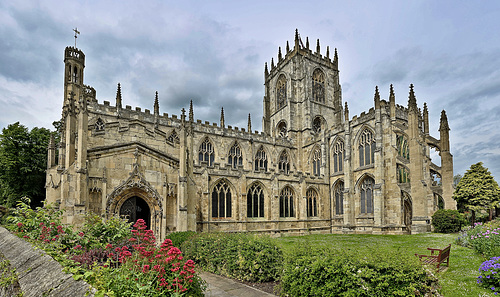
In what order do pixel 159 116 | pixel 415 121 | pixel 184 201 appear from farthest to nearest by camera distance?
pixel 159 116 < pixel 415 121 < pixel 184 201

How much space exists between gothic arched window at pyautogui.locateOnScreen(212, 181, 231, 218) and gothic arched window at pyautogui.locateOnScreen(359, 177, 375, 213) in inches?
563

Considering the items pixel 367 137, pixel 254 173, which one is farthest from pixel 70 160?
pixel 367 137

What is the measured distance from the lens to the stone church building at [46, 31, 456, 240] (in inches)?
524

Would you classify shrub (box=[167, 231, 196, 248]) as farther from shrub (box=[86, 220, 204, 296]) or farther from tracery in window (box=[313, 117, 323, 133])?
tracery in window (box=[313, 117, 323, 133])

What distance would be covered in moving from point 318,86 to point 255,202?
24.0 m

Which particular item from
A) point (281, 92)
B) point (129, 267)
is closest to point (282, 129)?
point (281, 92)

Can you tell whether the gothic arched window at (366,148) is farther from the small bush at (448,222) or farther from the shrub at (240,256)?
the shrub at (240,256)

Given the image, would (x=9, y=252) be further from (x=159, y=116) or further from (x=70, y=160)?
(x=159, y=116)

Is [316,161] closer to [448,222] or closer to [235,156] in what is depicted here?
[235,156]

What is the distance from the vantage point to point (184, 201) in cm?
1479

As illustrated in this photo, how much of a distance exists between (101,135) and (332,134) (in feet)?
90.5

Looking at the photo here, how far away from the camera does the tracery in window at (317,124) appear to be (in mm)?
42350

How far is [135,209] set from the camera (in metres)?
14.0

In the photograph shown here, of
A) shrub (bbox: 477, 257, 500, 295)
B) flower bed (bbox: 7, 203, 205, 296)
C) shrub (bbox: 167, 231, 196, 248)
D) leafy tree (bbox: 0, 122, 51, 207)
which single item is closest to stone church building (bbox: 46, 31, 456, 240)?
shrub (bbox: 167, 231, 196, 248)
